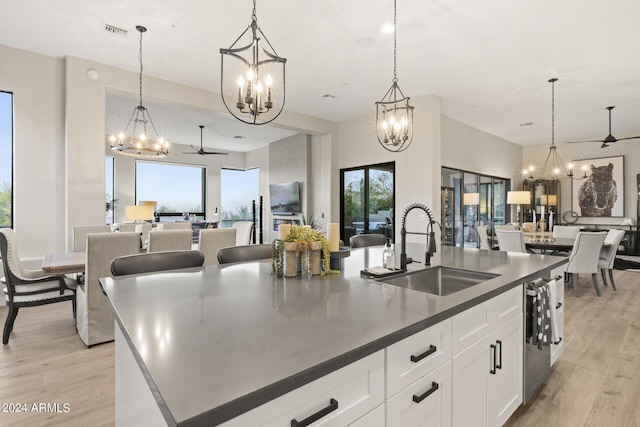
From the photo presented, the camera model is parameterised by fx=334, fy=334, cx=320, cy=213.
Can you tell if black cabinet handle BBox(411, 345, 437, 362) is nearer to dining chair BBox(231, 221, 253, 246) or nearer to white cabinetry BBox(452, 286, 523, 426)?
white cabinetry BBox(452, 286, 523, 426)

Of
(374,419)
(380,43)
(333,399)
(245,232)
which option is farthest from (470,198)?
(333,399)

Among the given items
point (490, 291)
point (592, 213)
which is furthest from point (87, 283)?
point (592, 213)

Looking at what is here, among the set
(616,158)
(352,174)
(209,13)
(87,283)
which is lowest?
(87,283)

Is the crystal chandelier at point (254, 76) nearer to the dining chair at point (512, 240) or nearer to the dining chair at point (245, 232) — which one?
the dining chair at point (245, 232)

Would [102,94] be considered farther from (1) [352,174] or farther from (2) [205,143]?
(2) [205,143]

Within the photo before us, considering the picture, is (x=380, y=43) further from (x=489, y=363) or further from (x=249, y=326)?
(x=249, y=326)

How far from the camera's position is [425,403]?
1.20 metres

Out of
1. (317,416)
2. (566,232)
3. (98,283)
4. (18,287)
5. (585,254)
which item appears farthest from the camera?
(566,232)

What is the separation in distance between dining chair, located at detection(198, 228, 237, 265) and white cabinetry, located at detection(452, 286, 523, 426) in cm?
292

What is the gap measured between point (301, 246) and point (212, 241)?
2385 mm

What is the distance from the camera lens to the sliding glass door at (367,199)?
666 cm

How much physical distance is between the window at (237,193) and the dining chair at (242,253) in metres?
8.91

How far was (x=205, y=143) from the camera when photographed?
32.4 feet

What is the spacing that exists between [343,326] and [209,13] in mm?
3489
